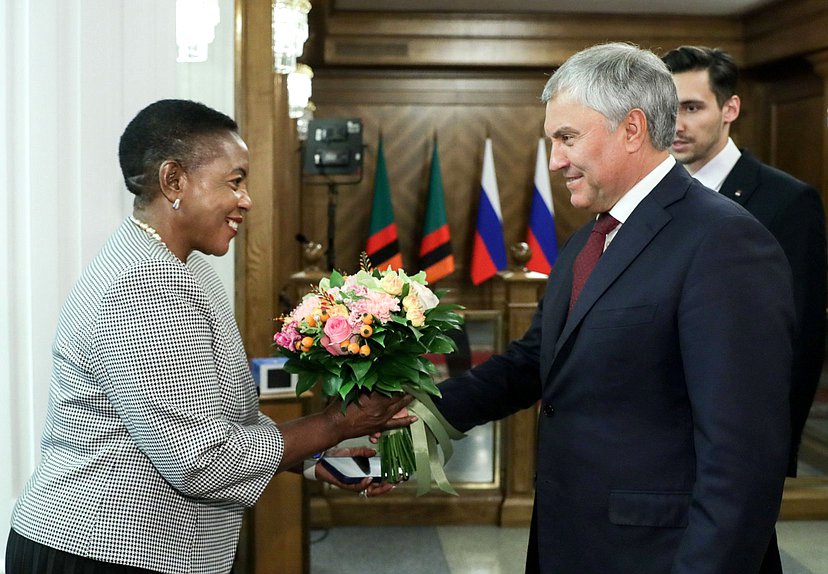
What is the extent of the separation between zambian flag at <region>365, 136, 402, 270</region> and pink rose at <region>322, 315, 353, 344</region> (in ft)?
20.2

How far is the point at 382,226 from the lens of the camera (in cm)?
813

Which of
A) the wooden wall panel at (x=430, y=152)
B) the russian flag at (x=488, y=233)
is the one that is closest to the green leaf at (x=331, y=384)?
the russian flag at (x=488, y=233)

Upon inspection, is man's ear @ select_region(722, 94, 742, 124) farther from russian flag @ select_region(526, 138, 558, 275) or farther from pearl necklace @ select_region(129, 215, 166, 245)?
russian flag @ select_region(526, 138, 558, 275)

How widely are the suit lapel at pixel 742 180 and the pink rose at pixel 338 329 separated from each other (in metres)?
1.29

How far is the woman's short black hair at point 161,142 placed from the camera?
175 cm

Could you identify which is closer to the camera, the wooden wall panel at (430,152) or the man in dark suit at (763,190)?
the man in dark suit at (763,190)

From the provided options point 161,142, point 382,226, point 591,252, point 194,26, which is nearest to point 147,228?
point 161,142

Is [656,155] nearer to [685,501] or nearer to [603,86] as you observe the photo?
[603,86]

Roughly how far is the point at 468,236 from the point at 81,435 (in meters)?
7.03

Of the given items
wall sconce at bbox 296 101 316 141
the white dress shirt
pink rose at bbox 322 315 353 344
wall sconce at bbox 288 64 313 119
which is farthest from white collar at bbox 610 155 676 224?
wall sconce at bbox 296 101 316 141

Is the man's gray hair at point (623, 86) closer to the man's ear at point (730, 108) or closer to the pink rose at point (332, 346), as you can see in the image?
the pink rose at point (332, 346)

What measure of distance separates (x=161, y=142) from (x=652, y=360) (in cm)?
95

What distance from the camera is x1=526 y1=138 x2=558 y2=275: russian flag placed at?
8203 mm

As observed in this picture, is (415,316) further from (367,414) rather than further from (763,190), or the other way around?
(763,190)
